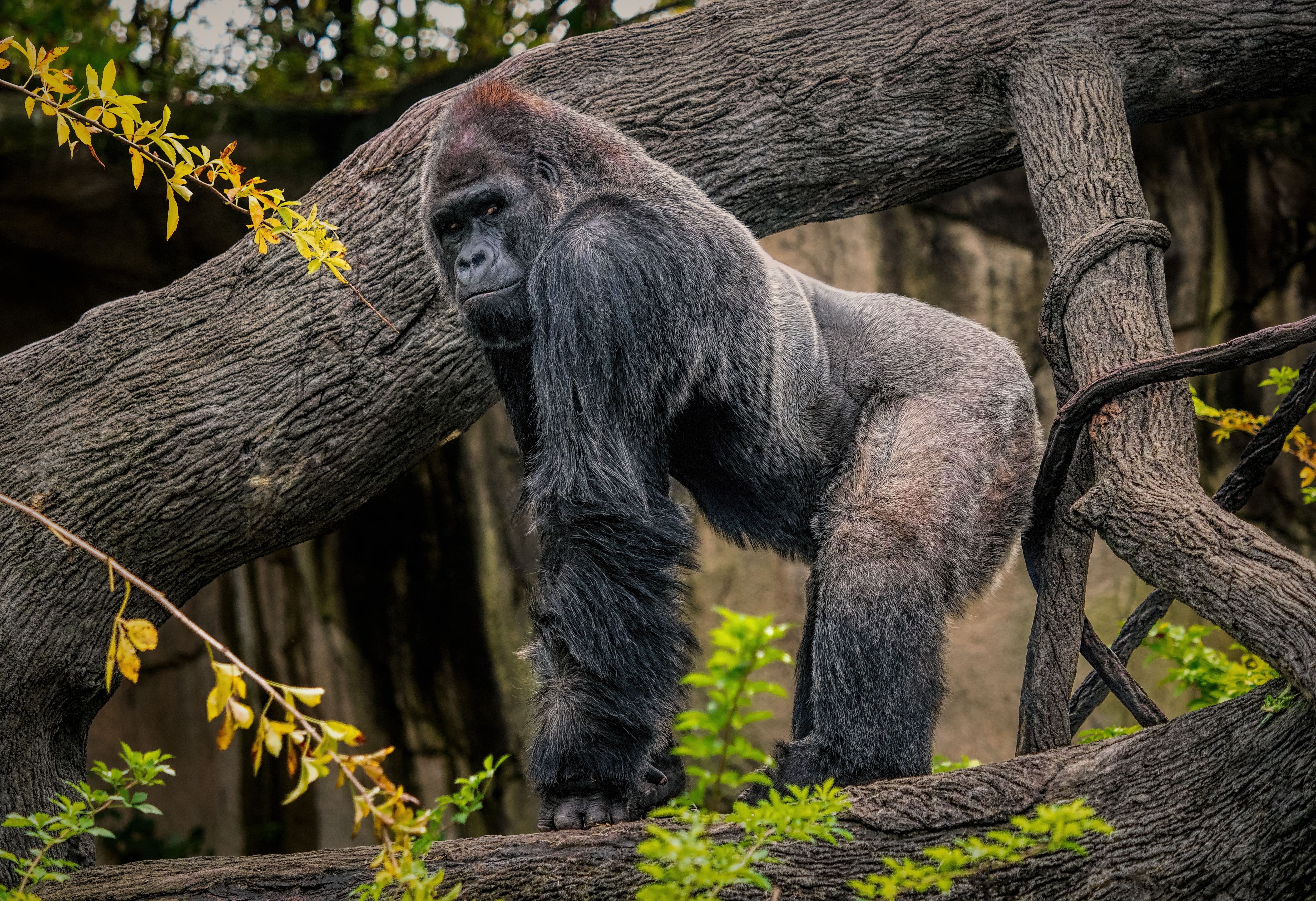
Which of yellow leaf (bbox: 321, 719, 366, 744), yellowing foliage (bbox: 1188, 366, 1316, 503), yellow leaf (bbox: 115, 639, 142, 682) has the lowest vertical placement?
yellowing foliage (bbox: 1188, 366, 1316, 503)

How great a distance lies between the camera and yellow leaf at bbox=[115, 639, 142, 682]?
1479 millimetres

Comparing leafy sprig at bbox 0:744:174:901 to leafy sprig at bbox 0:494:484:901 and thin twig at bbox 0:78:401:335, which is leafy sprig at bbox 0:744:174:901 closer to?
leafy sprig at bbox 0:494:484:901

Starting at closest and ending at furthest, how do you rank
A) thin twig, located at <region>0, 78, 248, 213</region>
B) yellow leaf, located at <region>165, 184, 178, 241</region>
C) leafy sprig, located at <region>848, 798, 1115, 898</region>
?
leafy sprig, located at <region>848, 798, 1115, 898</region> → thin twig, located at <region>0, 78, 248, 213</region> → yellow leaf, located at <region>165, 184, 178, 241</region>

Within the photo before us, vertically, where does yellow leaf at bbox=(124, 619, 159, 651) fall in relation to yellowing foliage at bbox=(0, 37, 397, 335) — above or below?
below

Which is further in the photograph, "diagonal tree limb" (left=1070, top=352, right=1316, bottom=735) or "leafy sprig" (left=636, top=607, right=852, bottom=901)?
"diagonal tree limb" (left=1070, top=352, right=1316, bottom=735)

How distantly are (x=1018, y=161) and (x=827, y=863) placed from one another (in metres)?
2.59

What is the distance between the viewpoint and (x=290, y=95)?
6.92 m

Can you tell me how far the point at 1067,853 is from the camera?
2062 mm

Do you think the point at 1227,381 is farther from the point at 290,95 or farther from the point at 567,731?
the point at 290,95

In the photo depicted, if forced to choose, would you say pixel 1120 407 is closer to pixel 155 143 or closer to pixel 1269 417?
pixel 1269 417

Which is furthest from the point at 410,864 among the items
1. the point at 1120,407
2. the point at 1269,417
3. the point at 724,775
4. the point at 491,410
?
the point at 491,410

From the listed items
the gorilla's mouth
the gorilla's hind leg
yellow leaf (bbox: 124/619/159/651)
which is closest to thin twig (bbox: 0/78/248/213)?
the gorilla's mouth

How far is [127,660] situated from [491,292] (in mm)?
1569

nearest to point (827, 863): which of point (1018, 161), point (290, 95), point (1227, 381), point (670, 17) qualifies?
point (1018, 161)
